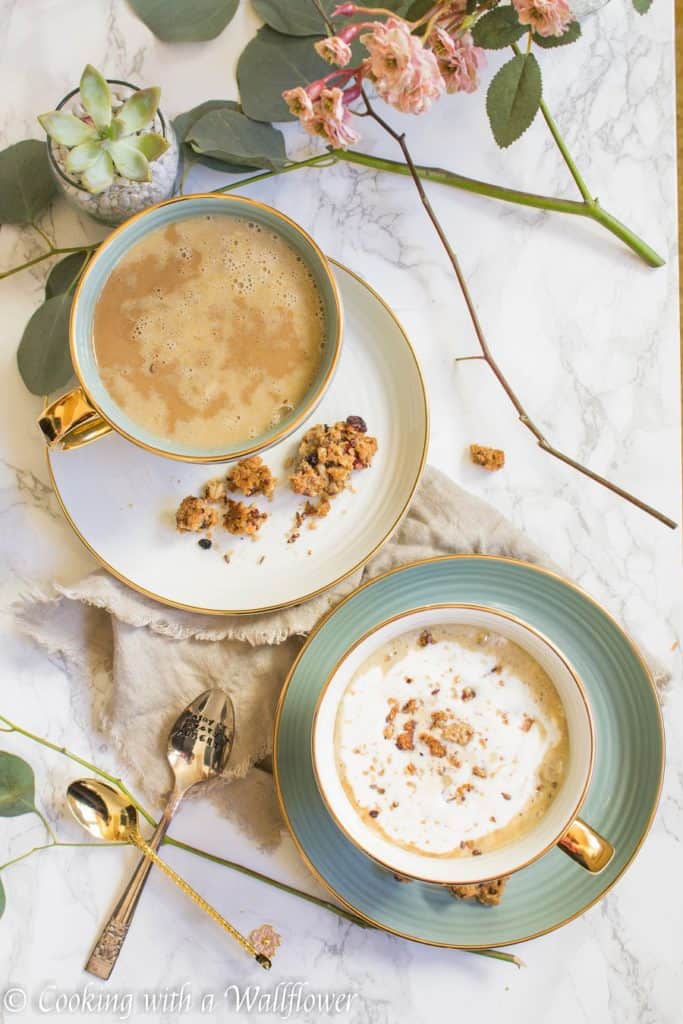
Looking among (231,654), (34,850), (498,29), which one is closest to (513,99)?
(498,29)

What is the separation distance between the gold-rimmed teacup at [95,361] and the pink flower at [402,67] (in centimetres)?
19

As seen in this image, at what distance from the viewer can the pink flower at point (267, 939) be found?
132cm

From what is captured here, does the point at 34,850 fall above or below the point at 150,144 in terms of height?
below

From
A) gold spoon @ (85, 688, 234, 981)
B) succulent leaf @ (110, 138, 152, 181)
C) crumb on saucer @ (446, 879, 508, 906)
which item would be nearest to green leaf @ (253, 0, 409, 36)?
succulent leaf @ (110, 138, 152, 181)

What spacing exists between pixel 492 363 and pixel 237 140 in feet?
1.53

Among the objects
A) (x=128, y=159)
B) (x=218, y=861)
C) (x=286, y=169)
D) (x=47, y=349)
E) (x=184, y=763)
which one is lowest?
(x=218, y=861)

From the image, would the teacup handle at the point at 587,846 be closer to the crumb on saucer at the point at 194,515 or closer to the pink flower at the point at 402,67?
the crumb on saucer at the point at 194,515

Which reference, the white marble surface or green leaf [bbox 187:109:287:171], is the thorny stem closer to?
the white marble surface

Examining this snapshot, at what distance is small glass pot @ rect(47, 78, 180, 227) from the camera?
1.21 m

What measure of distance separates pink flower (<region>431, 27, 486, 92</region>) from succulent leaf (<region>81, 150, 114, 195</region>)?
43 centimetres

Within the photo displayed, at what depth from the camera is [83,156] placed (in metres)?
1.13

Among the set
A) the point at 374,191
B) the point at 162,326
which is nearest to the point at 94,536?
the point at 162,326

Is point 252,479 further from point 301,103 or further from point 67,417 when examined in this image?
point 301,103

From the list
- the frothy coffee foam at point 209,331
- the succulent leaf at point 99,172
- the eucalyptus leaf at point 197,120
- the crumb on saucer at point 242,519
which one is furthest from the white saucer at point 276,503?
the succulent leaf at point 99,172
